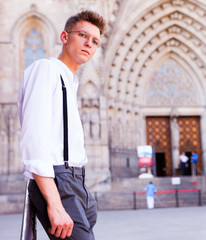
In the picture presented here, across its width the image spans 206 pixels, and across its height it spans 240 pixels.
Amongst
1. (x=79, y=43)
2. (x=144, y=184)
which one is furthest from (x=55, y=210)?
(x=144, y=184)

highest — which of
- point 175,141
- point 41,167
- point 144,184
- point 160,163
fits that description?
point 175,141

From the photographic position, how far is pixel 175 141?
1905 cm

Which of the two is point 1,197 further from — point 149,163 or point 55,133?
point 55,133

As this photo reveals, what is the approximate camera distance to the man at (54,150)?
4.59ft

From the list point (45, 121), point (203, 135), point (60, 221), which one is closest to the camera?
point (60, 221)

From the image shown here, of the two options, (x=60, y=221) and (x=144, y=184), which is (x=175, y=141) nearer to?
(x=144, y=184)

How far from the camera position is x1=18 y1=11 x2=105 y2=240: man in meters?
1.40

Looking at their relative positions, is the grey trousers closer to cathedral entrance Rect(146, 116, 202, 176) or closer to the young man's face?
→ the young man's face

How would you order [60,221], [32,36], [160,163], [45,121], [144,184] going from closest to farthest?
[60,221]
[45,121]
[144,184]
[32,36]
[160,163]

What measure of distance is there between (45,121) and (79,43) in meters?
0.51

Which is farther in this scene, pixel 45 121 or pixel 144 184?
pixel 144 184

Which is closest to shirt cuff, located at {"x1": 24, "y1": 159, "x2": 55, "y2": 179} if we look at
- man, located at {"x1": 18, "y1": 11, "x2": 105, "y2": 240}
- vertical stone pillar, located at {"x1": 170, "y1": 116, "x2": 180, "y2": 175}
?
man, located at {"x1": 18, "y1": 11, "x2": 105, "y2": 240}

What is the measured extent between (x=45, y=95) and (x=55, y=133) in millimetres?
173

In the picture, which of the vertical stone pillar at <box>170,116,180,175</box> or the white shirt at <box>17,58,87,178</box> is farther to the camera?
the vertical stone pillar at <box>170,116,180,175</box>
